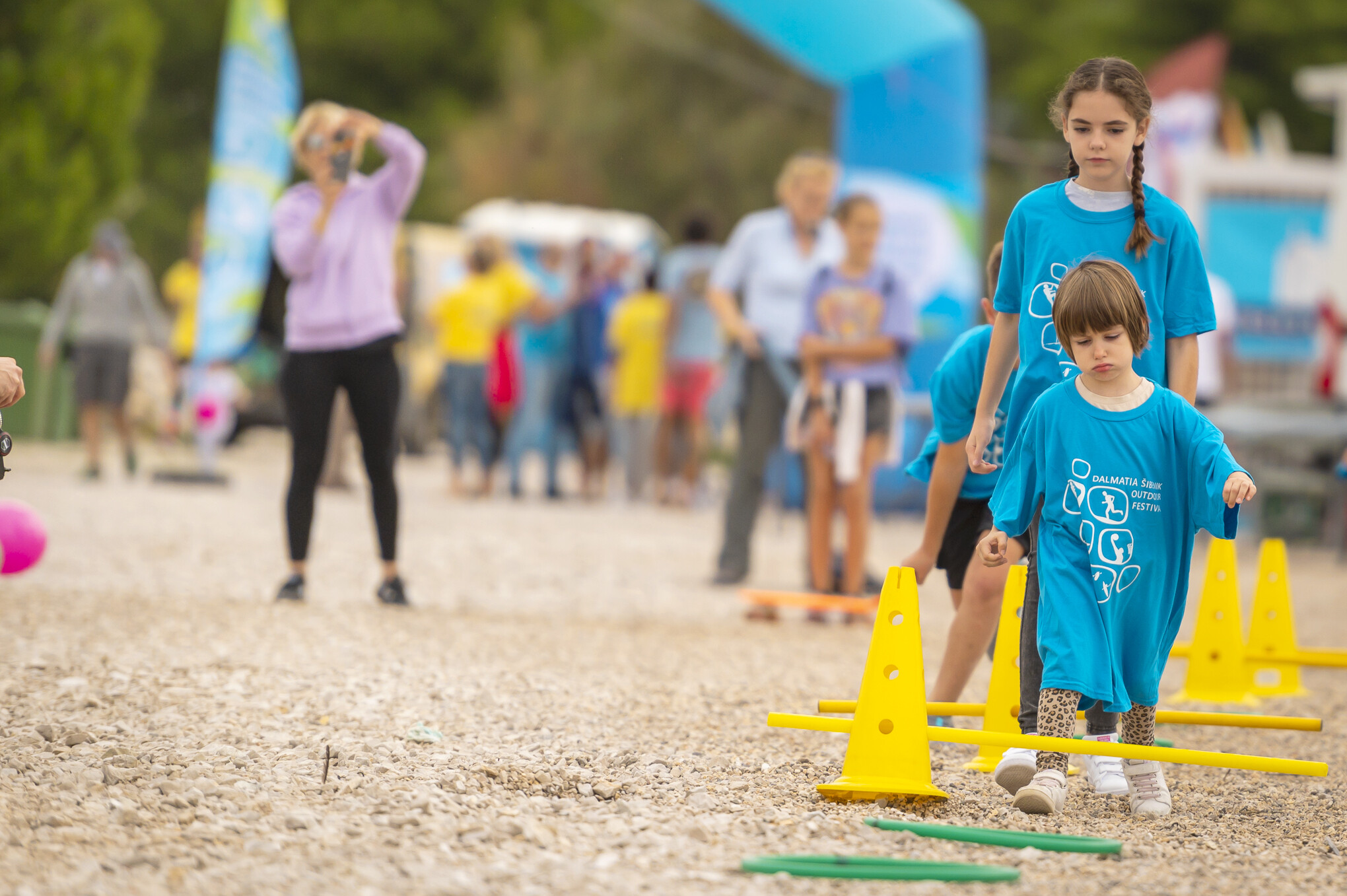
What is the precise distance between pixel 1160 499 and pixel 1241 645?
221cm

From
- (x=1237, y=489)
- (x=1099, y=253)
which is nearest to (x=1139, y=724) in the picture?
(x=1237, y=489)

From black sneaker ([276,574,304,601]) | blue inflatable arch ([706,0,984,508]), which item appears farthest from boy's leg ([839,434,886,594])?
blue inflatable arch ([706,0,984,508])

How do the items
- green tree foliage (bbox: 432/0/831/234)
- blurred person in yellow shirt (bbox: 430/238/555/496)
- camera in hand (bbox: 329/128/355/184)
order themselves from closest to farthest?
1. camera in hand (bbox: 329/128/355/184)
2. blurred person in yellow shirt (bbox: 430/238/555/496)
3. green tree foliage (bbox: 432/0/831/234)

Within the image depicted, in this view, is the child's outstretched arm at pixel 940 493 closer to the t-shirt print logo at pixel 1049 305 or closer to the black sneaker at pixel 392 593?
the t-shirt print logo at pixel 1049 305

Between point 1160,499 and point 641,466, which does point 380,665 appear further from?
point 641,466

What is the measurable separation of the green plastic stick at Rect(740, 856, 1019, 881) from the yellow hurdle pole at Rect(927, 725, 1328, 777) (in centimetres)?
41

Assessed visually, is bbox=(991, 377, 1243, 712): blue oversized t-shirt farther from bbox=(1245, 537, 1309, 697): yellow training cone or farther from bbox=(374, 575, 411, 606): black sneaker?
bbox=(374, 575, 411, 606): black sneaker

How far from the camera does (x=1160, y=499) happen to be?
3.58m

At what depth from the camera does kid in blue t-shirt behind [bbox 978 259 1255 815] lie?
356cm

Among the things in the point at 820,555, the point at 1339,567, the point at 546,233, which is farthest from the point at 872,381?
the point at 546,233

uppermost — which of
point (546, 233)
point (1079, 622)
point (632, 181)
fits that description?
point (632, 181)

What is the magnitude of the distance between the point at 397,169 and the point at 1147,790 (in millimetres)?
4088

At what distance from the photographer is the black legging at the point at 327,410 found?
6527 millimetres

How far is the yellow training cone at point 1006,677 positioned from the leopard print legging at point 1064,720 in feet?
1.14
